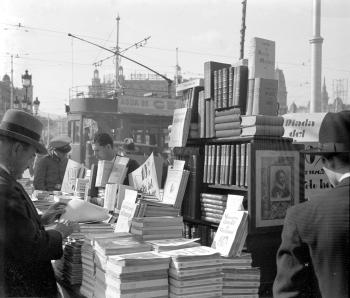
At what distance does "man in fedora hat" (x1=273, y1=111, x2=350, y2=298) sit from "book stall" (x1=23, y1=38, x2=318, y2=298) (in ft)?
2.93

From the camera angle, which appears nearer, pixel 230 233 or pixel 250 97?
pixel 230 233

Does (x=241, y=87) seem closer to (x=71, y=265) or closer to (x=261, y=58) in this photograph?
(x=261, y=58)

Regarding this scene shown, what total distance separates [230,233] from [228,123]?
3.49 feet

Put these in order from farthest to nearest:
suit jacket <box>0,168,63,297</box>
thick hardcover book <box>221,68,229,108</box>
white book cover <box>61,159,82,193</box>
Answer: white book cover <box>61,159,82,193</box>, thick hardcover book <box>221,68,229,108</box>, suit jacket <box>0,168,63,297</box>

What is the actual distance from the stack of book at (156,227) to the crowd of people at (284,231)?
50 cm

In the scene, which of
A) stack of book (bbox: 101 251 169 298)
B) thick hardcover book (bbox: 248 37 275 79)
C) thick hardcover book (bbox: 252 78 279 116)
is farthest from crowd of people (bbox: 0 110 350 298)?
thick hardcover book (bbox: 248 37 275 79)

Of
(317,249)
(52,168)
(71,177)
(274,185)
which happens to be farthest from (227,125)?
(52,168)

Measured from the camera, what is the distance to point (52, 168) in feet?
20.2

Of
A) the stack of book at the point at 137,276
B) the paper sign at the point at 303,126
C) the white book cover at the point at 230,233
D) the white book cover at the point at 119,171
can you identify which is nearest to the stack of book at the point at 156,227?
A: the white book cover at the point at 230,233

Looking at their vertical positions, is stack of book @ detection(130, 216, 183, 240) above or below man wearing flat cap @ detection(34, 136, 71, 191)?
below

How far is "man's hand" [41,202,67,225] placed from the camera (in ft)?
8.79

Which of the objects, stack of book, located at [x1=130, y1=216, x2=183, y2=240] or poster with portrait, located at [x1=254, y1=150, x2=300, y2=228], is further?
poster with portrait, located at [x1=254, y1=150, x2=300, y2=228]

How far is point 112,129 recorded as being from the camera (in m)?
16.3

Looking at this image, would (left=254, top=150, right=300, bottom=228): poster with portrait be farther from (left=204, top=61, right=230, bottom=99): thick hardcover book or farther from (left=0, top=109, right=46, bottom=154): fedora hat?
(left=0, top=109, right=46, bottom=154): fedora hat
